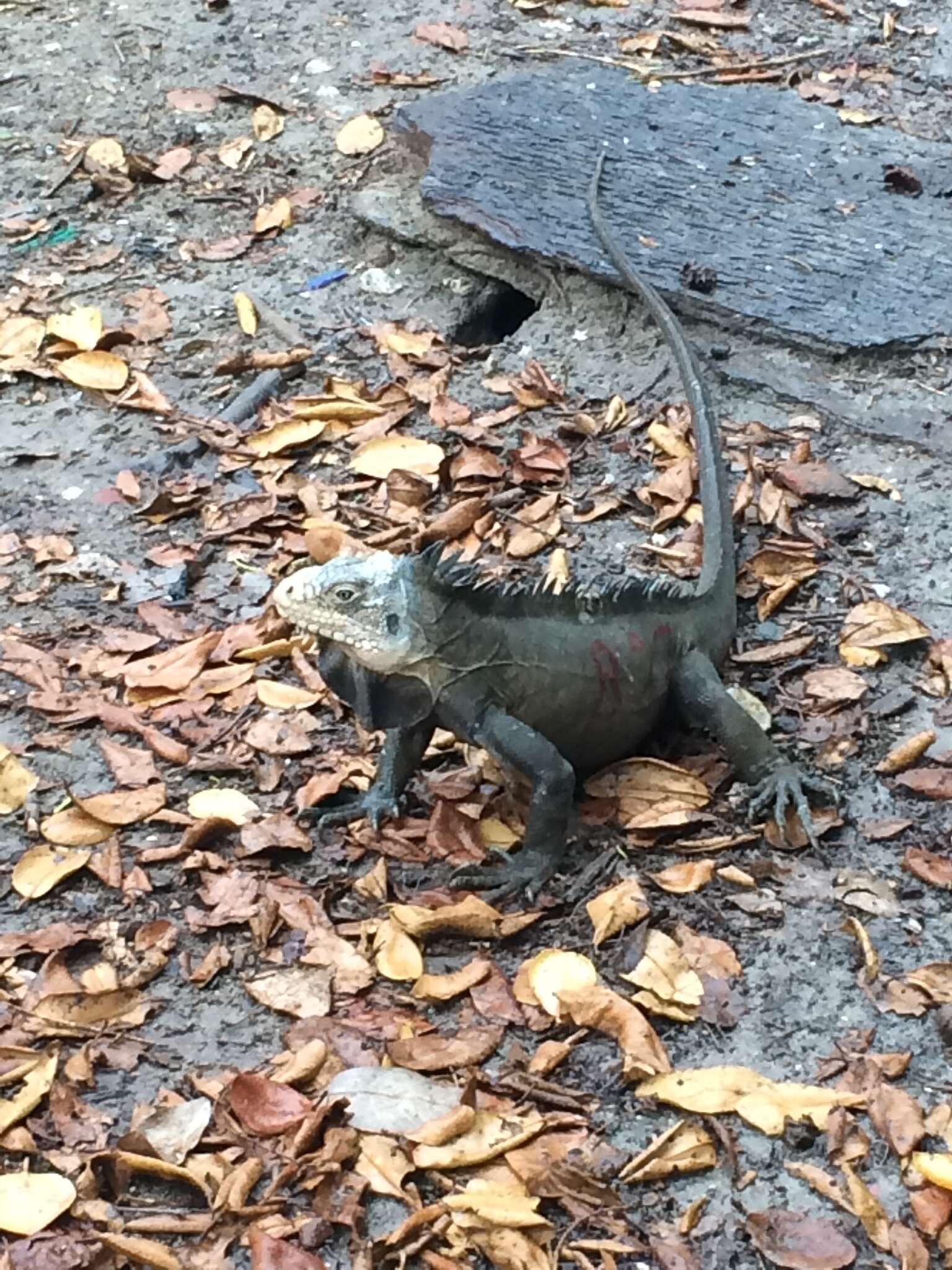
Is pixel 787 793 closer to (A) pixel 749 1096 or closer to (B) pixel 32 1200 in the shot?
(A) pixel 749 1096

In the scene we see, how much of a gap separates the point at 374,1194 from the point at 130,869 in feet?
3.51

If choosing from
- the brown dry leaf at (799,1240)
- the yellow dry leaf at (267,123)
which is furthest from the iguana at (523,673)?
the yellow dry leaf at (267,123)

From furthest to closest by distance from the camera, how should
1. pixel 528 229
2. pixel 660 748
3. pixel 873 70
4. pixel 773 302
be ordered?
pixel 873 70, pixel 528 229, pixel 773 302, pixel 660 748

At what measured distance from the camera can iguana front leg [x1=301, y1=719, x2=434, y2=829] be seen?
11.8 feet

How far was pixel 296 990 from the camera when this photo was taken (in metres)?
3.17

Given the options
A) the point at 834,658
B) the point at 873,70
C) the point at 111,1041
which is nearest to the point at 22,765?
the point at 111,1041

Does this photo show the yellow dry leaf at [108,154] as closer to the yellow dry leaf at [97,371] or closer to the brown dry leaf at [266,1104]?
the yellow dry leaf at [97,371]

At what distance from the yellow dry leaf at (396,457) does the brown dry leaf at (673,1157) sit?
247cm

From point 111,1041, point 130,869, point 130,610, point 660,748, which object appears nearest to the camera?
point 111,1041

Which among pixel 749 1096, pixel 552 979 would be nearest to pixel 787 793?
pixel 552 979

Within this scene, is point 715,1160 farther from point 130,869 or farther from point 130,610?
point 130,610

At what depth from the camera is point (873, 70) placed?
255 inches

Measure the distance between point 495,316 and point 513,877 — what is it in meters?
2.76

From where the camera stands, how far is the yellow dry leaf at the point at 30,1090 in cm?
288
